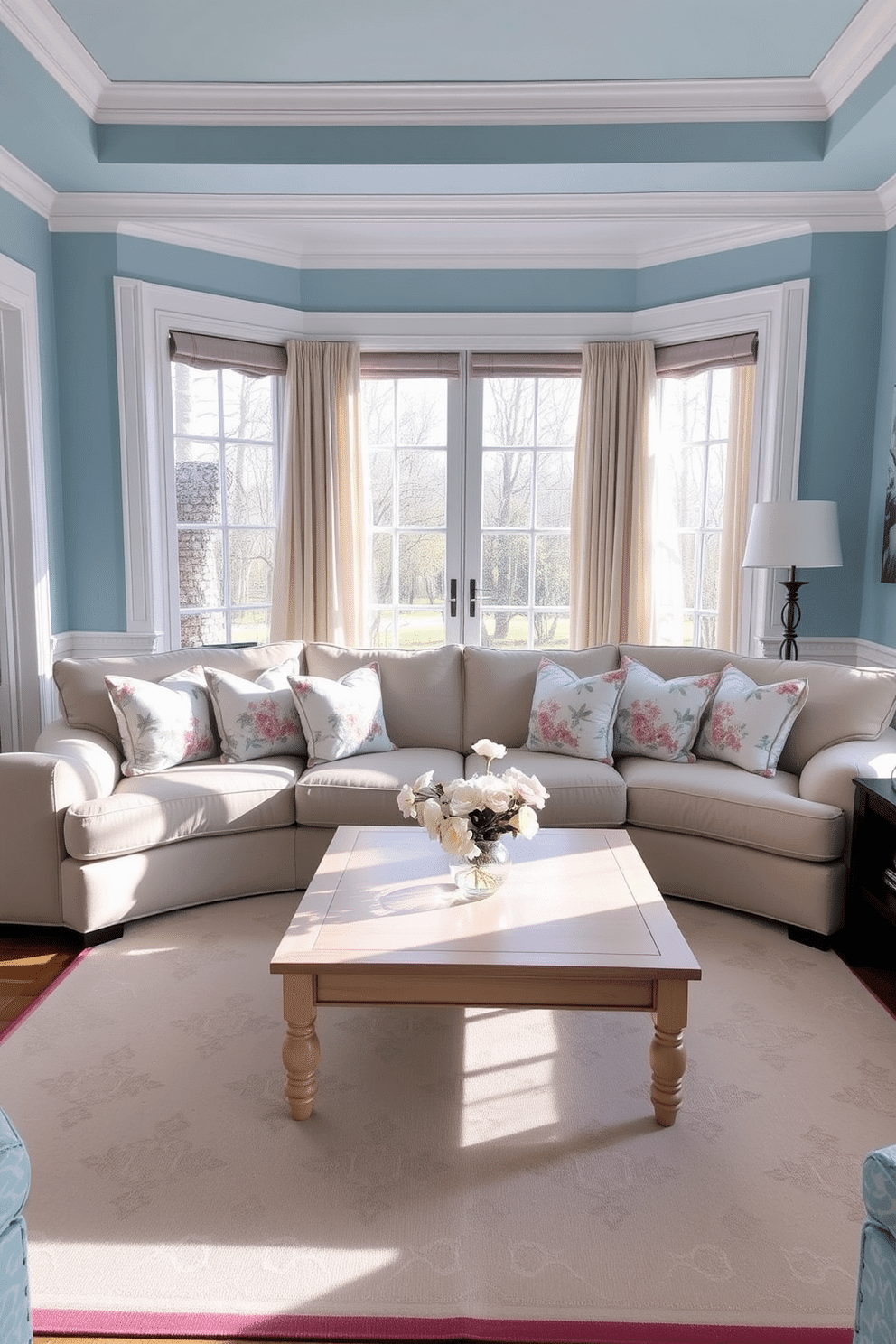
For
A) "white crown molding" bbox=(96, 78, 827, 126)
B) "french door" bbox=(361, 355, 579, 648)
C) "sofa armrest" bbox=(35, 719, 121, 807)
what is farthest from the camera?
Answer: "french door" bbox=(361, 355, 579, 648)

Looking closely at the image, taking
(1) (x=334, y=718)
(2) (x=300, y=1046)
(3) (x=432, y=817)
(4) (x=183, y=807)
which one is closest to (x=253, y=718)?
(1) (x=334, y=718)

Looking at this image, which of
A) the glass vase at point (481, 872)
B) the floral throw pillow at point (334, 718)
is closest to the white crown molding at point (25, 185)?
the floral throw pillow at point (334, 718)

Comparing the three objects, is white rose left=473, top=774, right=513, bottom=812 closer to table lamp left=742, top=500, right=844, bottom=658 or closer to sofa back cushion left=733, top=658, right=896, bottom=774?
sofa back cushion left=733, top=658, right=896, bottom=774

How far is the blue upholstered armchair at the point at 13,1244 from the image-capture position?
1.35 metres

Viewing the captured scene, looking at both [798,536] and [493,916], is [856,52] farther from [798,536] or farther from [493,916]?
[493,916]

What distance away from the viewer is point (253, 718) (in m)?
3.93

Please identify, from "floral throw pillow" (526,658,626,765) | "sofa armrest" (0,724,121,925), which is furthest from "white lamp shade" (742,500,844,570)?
"sofa armrest" (0,724,121,925)

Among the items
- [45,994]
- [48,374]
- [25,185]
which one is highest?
[25,185]

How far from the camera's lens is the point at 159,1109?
2.37 m

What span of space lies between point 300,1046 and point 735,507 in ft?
11.8

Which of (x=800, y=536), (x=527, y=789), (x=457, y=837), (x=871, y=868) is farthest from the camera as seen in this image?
(x=800, y=536)

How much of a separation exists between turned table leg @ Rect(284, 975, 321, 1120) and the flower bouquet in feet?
1.63

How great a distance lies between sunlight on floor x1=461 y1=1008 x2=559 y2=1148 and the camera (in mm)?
2322

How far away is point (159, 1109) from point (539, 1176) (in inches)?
37.1
